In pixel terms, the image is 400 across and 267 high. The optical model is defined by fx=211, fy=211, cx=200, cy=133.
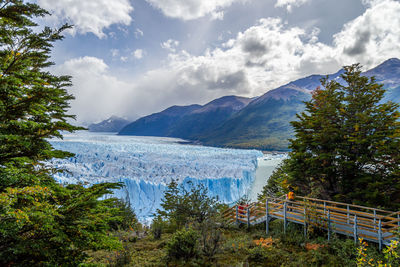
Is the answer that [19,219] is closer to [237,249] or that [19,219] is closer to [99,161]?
[237,249]

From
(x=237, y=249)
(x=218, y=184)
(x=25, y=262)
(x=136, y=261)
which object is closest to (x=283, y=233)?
(x=237, y=249)

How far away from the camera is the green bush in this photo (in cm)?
592

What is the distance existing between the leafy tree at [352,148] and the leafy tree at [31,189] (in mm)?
10411

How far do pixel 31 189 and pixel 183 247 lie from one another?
4.54m

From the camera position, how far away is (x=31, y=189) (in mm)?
2449

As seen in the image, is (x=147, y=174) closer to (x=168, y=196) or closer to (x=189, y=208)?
(x=168, y=196)

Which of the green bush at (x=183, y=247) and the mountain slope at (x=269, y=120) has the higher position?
the mountain slope at (x=269, y=120)

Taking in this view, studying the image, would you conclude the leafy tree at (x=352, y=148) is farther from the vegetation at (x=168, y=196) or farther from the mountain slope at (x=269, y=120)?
the mountain slope at (x=269, y=120)

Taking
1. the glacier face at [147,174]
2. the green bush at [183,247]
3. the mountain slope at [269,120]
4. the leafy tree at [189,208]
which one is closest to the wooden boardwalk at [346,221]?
the leafy tree at [189,208]

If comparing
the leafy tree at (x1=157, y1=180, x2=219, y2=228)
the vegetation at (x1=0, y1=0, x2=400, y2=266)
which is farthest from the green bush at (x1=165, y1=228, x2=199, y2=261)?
the leafy tree at (x1=157, y1=180, x2=219, y2=228)

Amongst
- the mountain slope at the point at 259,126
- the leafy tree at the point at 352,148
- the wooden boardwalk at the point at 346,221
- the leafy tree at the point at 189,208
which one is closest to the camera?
the wooden boardwalk at the point at 346,221

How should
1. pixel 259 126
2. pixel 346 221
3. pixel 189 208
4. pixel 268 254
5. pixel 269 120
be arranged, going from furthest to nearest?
pixel 269 120 < pixel 259 126 < pixel 189 208 < pixel 346 221 < pixel 268 254

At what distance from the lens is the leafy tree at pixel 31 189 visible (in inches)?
95.4

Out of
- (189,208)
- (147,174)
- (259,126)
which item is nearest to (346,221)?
(189,208)
